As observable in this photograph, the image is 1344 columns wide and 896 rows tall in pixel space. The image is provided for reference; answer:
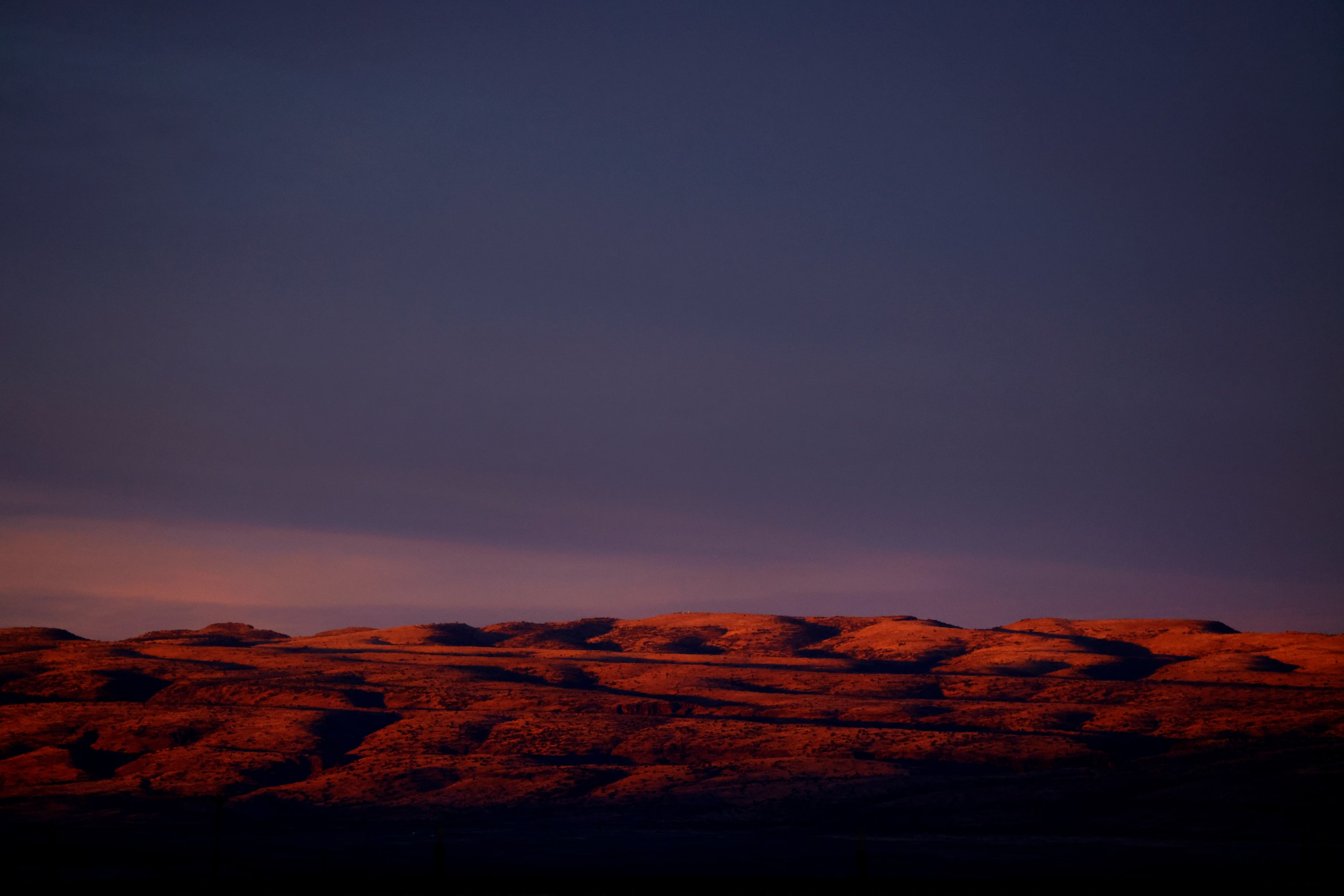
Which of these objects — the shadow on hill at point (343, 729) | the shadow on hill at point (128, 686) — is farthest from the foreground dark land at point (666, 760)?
the shadow on hill at point (343, 729)

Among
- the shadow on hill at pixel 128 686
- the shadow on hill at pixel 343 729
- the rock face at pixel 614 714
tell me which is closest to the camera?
the rock face at pixel 614 714

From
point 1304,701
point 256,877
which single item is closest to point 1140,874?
A: point 256,877

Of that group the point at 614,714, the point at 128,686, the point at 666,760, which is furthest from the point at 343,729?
the point at 128,686

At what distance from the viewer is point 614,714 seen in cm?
11375

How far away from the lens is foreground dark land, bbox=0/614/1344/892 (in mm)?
61625

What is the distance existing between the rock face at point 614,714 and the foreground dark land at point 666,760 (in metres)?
0.43

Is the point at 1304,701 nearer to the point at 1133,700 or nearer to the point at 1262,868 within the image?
the point at 1133,700

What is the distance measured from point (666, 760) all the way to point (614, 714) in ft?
55.1

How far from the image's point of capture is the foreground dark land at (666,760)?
61.6 metres

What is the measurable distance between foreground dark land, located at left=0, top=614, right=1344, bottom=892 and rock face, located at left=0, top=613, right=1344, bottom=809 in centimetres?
43

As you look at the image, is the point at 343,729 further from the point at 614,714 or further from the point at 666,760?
the point at 666,760

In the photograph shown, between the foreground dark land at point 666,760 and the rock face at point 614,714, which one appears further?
the rock face at point 614,714

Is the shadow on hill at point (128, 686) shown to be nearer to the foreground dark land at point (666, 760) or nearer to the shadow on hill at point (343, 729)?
the foreground dark land at point (666, 760)

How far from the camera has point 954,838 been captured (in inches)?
2717
